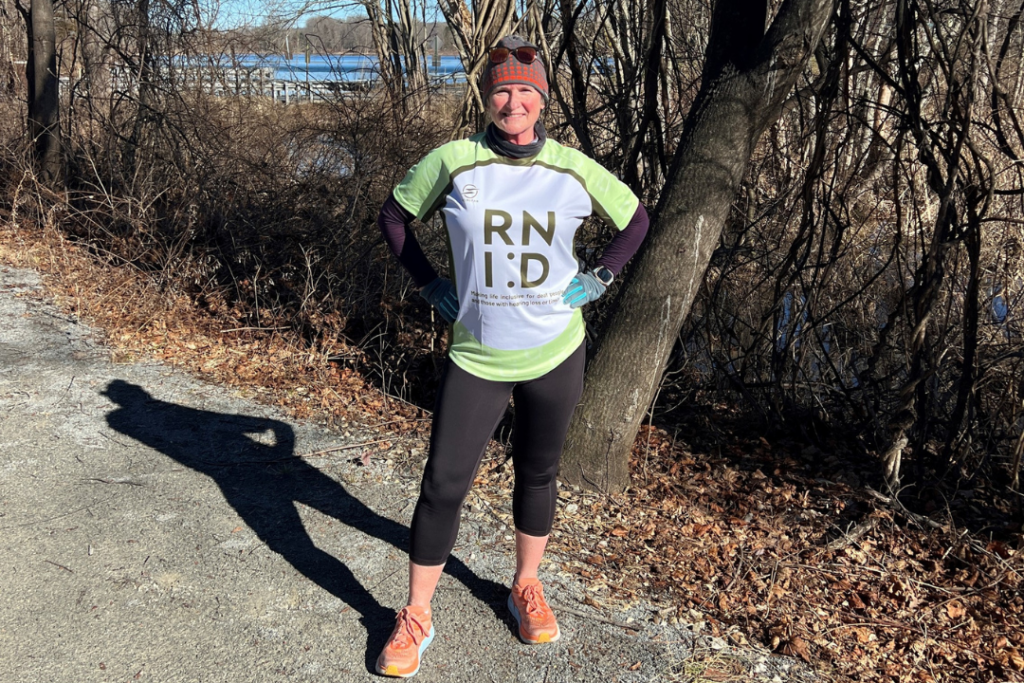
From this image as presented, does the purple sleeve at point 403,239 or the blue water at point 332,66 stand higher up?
the blue water at point 332,66

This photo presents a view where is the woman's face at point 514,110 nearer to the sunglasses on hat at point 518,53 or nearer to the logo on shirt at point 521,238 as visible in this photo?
the sunglasses on hat at point 518,53

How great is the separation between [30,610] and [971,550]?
13.2ft

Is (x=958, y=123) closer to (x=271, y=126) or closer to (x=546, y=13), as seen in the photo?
(x=546, y=13)

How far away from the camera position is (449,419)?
9.49ft

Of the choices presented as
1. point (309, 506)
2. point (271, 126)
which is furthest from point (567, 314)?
point (271, 126)

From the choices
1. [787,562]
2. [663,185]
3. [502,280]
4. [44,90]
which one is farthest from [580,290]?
[44,90]

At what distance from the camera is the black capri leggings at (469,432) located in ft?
9.50

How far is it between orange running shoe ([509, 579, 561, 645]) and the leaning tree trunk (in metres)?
1.15

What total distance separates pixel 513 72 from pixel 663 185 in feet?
7.36

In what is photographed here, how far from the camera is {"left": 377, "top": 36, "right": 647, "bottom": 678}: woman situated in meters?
2.74

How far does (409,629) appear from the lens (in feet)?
10.0

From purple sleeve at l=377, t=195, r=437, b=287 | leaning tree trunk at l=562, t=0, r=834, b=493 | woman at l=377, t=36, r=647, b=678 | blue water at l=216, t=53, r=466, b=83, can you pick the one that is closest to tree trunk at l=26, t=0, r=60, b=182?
blue water at l=216, t=53, r=466, b=83

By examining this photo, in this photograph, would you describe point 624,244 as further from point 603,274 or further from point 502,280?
point 502,280

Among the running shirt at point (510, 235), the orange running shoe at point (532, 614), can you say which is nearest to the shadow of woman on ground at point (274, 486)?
the orange running shoe at point (532, 614)
